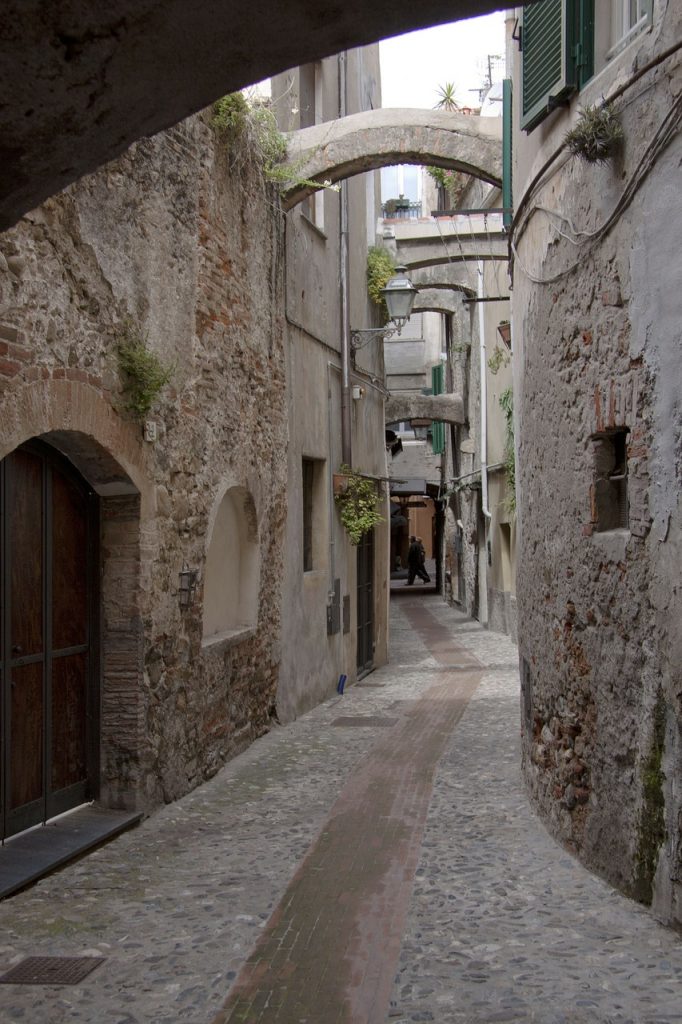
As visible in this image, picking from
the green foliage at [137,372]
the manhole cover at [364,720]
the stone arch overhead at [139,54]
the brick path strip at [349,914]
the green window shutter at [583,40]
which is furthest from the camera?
the manhole cover at [364,720]

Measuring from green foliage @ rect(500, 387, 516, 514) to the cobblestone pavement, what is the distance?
8687mm

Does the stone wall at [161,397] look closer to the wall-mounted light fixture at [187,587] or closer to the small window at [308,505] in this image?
the wall-mounted light fixture at [187,587]

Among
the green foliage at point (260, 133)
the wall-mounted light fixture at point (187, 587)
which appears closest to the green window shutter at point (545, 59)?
the green foliage at point (260, 133)

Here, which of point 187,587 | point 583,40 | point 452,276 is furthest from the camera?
point 452,276

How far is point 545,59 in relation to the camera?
6207mm

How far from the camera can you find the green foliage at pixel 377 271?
15461 mm

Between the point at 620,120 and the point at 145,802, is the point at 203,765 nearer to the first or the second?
the point at 145,802

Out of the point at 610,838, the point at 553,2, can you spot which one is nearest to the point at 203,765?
the point at 610,838

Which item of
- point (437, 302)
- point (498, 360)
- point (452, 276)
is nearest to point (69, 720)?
point (498, 360)

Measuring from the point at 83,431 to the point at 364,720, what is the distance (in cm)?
573

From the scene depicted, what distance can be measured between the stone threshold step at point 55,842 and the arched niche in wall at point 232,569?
6.85 ft

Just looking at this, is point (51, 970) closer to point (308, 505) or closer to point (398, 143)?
point (308, 505)

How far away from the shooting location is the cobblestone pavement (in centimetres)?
402

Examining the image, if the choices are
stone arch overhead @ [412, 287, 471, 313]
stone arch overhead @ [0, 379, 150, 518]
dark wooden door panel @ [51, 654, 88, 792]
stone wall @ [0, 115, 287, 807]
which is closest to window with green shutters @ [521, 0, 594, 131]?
stone wall @ [0, 115, 287, 807]
